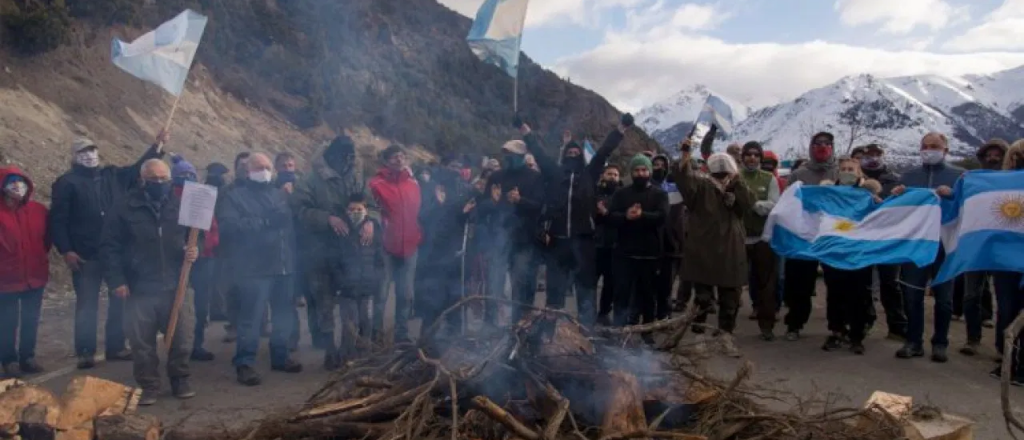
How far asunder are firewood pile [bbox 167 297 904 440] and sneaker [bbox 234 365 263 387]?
6.99ft

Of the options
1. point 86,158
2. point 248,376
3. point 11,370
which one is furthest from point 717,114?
point 11,370

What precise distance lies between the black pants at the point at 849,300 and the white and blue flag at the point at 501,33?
3.64 meters

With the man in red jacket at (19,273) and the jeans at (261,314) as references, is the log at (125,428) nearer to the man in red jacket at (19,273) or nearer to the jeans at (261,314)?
the jeans at (261,314)

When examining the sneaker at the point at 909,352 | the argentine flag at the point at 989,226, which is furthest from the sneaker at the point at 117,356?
the argentine flag at the point at 989,226

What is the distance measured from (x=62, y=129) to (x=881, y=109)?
89.8 meters

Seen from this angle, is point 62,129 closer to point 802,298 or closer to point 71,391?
point 71,391

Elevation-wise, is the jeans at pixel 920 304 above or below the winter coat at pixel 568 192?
below

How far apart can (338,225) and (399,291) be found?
0.92m

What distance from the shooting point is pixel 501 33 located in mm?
7605

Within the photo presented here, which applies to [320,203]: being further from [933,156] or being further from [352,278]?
[933,156]

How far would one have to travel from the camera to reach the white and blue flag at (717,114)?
7.10 metres

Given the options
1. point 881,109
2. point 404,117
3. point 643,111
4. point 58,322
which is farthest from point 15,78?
point 643,111

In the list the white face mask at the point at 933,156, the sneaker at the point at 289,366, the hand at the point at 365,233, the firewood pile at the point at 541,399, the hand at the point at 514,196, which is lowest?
the sneaker at the point at 289,366

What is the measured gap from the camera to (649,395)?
3.48 m
